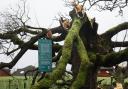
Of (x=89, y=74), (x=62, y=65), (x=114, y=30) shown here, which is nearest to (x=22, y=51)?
(x=114, y=30)

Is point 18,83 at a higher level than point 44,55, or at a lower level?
lower

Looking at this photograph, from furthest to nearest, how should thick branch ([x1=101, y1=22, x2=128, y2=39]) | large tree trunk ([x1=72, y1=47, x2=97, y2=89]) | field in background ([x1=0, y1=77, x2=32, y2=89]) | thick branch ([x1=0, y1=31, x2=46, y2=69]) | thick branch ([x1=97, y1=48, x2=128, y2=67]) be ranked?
field in background ([x1=0, y1=77, x2=32, y2=89])
thick branch ([x1=0, y1=31, x2=46, y2=69])
thick branch ([x1=101, y1=22, x2=128, y2=39])
large tree trunk ([x1=72, y1=47, x2=97, y2=89])
thick branch ([x1=97, y1=48, x2=128, y2=67])

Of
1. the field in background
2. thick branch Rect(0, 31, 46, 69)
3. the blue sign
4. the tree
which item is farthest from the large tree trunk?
the field in background

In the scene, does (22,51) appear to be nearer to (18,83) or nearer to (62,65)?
(62,65)

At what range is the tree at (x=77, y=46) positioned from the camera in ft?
30.1

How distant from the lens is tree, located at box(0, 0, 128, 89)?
919cm

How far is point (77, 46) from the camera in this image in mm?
10180

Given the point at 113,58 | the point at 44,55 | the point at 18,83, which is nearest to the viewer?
the point at 44,55

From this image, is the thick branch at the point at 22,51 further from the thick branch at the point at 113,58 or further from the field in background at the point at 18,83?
the field in background at the point at 18,83

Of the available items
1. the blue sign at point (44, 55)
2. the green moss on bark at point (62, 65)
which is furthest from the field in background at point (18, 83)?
the blue sign at point (44, 55)

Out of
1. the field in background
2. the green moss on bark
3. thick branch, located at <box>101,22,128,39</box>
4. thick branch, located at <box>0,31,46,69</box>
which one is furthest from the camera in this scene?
the field in background

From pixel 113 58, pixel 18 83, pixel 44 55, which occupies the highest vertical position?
pixel 113 58

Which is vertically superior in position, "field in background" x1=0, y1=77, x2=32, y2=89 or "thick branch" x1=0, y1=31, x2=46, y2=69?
"thick branch" x1=0, y1=31, x2=46, y2=69

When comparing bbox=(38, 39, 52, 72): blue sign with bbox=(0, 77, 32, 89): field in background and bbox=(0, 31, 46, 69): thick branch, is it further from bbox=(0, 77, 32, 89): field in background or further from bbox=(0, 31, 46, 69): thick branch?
bbox=(0, 77, 32, 89): field in background
